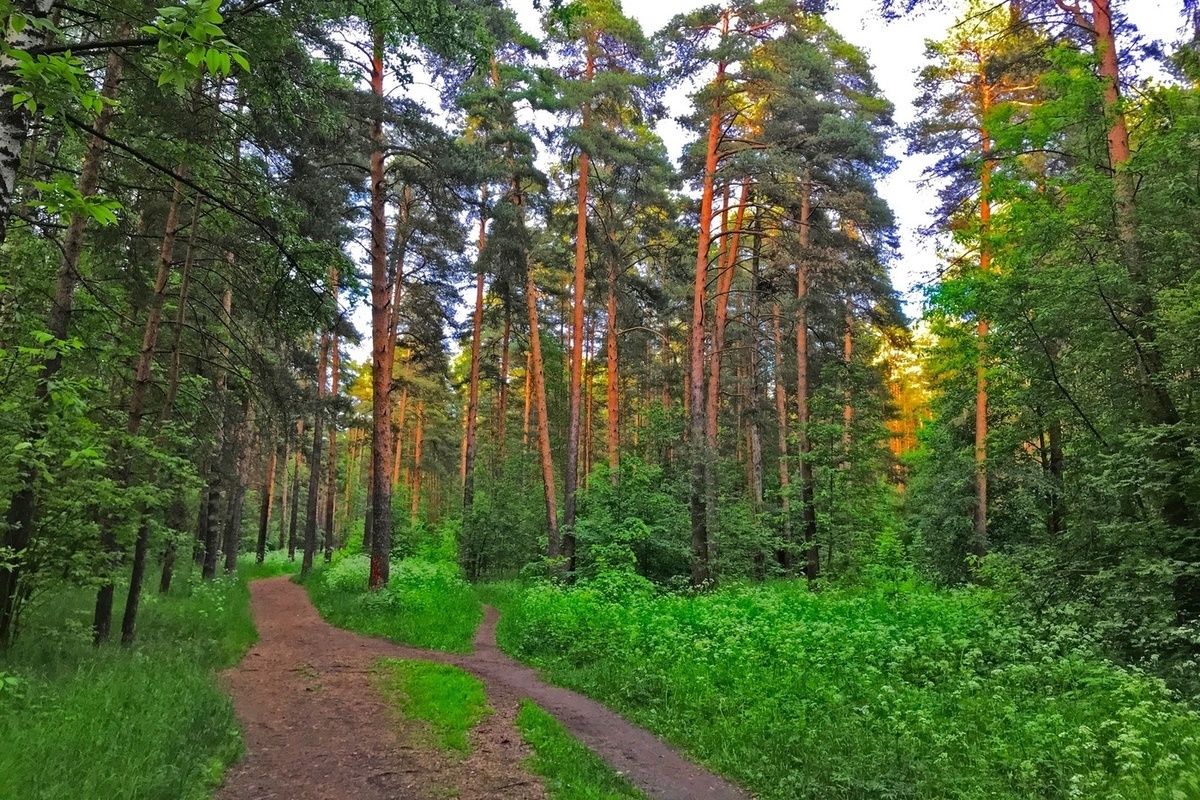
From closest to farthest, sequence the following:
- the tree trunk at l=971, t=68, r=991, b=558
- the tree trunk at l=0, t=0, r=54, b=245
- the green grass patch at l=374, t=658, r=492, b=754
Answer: the tree trunk at l=0, t=0, r=54, b=245 → the green grass patch at l=374, t=658, r=492, b=754 → the tree trunk at l=971, t=68, r=991, b=558

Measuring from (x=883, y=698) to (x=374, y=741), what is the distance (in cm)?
542

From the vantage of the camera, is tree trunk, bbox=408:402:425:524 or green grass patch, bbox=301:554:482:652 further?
tree trunk, bbox=408:402:425:524

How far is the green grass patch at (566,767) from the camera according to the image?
17.4ft

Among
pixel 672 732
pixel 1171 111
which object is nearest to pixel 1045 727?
pixel 672 732

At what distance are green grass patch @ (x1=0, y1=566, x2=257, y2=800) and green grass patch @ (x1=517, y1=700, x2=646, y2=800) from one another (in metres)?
2.82

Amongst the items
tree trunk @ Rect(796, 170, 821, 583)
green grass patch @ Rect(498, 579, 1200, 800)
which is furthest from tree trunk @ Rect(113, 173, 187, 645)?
tree trunk @ Rect(796, 170, 821, 583)

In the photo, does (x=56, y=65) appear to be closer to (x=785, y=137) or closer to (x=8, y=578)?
(x=8, y=578)

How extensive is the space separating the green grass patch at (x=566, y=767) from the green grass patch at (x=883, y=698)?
102cm

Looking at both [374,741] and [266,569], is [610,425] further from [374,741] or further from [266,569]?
[266,569]

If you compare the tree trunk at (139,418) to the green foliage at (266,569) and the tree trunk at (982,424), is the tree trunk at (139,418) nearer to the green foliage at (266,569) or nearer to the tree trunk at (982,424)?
the green foliage at (266,569)

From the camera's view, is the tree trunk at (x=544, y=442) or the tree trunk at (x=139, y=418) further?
the tree trunk at (x=544, y=442)

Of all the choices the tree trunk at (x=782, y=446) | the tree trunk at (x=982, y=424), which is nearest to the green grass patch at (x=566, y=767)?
the tree trunk at (x=782, y=446)

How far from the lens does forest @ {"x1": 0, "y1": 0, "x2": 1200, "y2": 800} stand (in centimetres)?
534

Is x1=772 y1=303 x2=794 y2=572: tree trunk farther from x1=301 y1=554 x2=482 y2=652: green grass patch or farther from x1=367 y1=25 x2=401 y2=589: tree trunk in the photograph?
x1=367 y1=25 x2=401 y2=589: tree trunk
